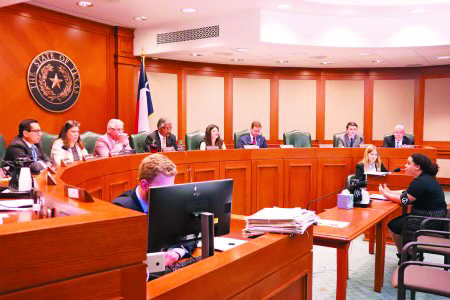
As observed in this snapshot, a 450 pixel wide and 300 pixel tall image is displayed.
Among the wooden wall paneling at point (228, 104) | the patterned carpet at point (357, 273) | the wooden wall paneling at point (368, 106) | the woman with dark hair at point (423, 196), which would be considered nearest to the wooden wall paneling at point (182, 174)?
the patterned carpet at point (357, 273)

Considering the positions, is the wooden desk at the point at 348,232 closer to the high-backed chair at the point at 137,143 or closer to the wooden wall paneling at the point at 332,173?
the wooden wall paneling at the point at 332,173

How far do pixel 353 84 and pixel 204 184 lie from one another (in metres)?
8.84

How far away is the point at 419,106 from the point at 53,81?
24.8 feet

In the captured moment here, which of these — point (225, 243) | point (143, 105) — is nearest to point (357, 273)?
point (225, 243)

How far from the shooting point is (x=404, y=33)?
23.7 feet

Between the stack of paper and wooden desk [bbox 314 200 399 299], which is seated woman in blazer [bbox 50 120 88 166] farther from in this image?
the stack of paper

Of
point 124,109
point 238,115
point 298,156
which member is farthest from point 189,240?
point 238,115

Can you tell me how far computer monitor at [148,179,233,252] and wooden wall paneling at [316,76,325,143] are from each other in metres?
8.28

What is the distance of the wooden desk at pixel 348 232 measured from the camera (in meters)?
2.94

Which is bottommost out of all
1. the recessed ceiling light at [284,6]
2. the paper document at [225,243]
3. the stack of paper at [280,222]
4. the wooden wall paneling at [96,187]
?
the paper document at [225,243]

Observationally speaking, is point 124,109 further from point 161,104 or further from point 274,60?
point 274,60

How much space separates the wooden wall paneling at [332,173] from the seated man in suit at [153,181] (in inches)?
174

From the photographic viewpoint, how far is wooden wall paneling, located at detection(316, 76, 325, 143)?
10.1m

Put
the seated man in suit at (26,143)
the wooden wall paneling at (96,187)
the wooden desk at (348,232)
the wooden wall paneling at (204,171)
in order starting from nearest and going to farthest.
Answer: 1. the wooden desk at (348,232)
2. the wooden wall paneling at (96,187)
3. the seated man in suit at (26,143)
4. the wooden wall paneling at (204,171)
